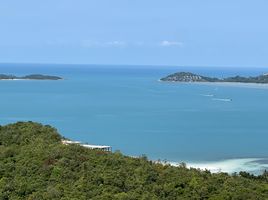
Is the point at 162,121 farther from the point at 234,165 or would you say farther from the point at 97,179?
the point at 97,179

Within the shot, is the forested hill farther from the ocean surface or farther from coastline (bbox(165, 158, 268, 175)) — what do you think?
the ocean surface

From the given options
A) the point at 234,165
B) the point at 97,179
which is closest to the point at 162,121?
the point at 234,165

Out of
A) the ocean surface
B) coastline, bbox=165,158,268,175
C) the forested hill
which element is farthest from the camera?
the ocean surface

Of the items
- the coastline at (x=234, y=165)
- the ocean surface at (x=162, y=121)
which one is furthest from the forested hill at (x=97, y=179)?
the ocean surface at (x=162, y=121)

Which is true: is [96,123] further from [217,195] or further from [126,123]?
[217,195]

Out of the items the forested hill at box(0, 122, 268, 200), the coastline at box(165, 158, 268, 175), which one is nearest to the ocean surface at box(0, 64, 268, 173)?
the coastline at box(165, 158, 268, 175)

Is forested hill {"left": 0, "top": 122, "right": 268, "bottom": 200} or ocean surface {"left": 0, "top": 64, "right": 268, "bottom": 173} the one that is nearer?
forested hill {"left": 0, "top": 122, "right": 268, "bottom": 200}

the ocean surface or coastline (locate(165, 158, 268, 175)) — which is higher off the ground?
coastline (locate(165, 158, 268, 175))

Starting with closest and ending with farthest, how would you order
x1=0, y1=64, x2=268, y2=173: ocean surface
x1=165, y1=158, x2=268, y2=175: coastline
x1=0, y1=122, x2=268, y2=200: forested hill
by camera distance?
x1=0, y1=122, x2=268, y2=200: forested hill → x1=165, y1=158, x2=268, y2=175: coastline → x1=0, y1=64, x2=268, y2=173: ocean surface
